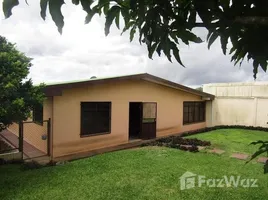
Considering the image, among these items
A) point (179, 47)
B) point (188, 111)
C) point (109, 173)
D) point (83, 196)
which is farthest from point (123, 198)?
point (188, 111)

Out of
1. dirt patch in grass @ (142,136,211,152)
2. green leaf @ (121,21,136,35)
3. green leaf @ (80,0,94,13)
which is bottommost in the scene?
dirt patch in grass @ (142,136,211,152)

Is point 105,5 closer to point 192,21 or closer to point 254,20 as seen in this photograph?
point 192,21

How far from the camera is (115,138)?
1257 cm

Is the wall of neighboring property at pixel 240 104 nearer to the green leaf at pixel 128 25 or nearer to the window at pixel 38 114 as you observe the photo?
the window at pixel 38 114

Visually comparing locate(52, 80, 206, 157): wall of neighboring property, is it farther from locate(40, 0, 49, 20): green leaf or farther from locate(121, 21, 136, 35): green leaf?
locate(40, 0, 49, 20): green leaf

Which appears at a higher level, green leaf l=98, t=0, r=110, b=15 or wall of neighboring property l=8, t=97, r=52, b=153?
green leaf l=98, t=0, r=110, b=15

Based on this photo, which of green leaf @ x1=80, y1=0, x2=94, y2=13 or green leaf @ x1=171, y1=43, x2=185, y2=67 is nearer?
green leaf @ x1=80, y1=0, x2=94, y2=13

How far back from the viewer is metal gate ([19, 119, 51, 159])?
9.70 metres

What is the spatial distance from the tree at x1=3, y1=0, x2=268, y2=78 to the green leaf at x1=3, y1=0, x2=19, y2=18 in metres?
0.27

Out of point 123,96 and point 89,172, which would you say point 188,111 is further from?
point 89,172

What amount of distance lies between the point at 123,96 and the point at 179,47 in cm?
1158
